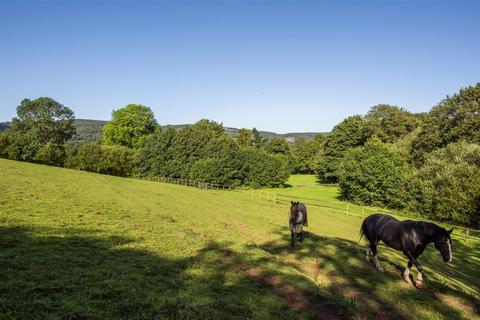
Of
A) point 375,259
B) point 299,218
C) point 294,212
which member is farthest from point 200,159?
point 375,259

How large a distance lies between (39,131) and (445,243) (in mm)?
93729

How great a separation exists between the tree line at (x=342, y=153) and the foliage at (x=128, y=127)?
299mm

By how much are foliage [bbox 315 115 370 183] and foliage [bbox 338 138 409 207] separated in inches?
953

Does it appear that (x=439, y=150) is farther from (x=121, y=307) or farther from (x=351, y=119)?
(x=121, y=307)

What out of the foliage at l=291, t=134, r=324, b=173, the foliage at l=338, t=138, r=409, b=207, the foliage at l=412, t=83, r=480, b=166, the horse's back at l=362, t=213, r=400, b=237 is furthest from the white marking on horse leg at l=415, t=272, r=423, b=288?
the foliage at l=291, t=134, r=324, b=173

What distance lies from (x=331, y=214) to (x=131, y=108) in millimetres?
73378

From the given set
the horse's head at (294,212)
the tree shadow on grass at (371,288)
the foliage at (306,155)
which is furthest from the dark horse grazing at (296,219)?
the foliage at (306,155)

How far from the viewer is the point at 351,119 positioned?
8869 cm

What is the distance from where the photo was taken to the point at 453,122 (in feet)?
171

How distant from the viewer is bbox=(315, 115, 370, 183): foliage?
3383 inches

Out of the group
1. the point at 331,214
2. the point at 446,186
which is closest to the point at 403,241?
the point at 331,214

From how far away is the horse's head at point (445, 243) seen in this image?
11219 millimetres

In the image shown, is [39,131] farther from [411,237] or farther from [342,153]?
[411,237]

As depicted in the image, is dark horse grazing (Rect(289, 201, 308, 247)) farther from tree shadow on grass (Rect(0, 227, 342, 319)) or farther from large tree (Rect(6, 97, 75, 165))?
large tree (Rect(6, 97, 75, 165))
